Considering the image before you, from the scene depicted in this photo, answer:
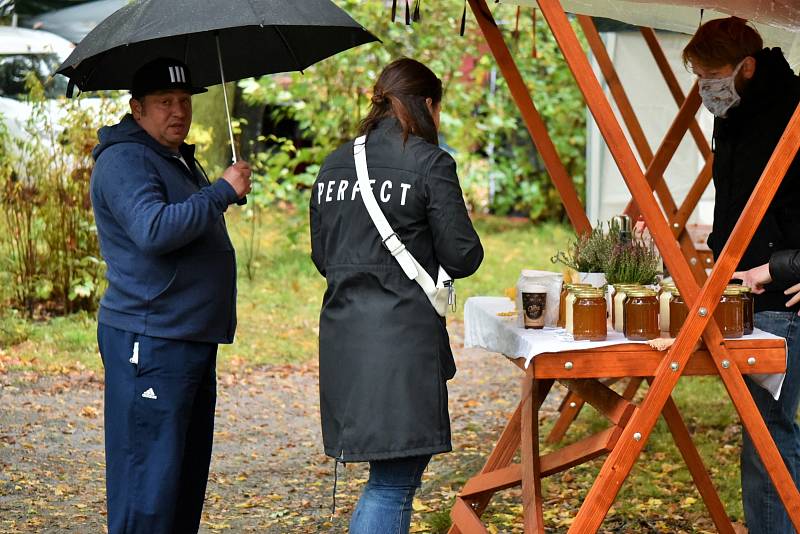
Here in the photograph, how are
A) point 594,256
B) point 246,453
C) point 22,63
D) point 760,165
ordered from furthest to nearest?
point 22,63
point 246,453
point 594,256
point 760,165

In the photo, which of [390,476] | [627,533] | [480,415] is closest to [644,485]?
[627,533]

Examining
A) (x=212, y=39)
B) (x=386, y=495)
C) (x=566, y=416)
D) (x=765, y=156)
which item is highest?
(x=212, y=39)

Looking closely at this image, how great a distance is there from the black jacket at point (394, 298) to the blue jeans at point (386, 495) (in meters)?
0.13

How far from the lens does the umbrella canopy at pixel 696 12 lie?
142 inches

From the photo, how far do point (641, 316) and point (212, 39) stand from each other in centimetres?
188

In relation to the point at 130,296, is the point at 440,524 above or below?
below

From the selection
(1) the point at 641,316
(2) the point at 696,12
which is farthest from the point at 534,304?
(2) the point at 696,12

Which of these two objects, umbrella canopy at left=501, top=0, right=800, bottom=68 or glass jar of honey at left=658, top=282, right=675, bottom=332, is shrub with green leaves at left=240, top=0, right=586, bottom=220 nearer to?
umbrella canopy at left=501, top=0, right=800, bottom=68

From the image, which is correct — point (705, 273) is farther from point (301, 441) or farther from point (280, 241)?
point (280, 241)

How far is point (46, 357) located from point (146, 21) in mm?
4714

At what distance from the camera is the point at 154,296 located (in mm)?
3547

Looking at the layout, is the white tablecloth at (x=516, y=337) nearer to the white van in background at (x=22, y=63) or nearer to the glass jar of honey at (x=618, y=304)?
the glass jar of honey at (x=618, y=304)

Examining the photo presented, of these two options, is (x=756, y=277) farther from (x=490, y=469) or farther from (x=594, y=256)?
(x=490, y=469)

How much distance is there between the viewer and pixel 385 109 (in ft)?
11.3
